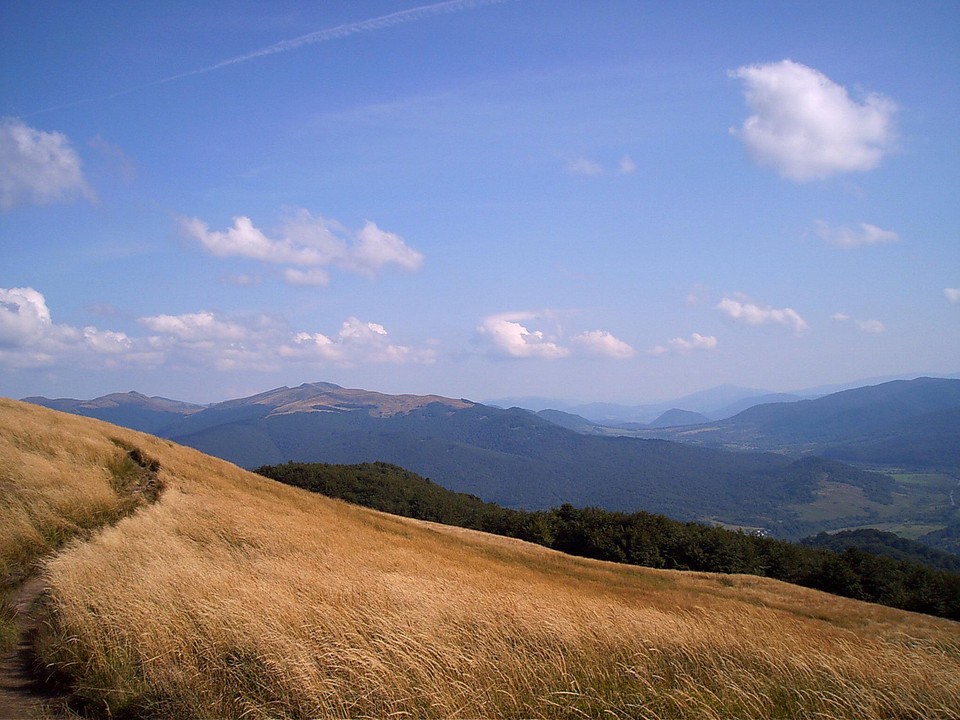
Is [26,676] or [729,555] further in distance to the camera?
[729,555]

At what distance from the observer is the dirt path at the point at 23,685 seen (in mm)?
6039

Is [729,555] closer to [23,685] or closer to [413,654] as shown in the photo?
[413,654]

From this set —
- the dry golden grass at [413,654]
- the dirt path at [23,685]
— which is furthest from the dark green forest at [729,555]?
the dirt path at [23,685]

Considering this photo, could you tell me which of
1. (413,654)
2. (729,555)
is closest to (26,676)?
(413,654)

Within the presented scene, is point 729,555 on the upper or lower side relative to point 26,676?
lower

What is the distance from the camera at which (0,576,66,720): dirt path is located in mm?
6039

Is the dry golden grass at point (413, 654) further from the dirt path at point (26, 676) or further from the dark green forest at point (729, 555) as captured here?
the dark green forest at point (729, 555)

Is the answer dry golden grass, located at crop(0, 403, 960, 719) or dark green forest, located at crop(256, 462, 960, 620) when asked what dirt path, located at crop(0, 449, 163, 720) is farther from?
dark green forest, located at crop(256, 462, 960, 620)

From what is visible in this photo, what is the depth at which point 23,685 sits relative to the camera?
659cm

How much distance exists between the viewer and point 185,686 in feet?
20.2

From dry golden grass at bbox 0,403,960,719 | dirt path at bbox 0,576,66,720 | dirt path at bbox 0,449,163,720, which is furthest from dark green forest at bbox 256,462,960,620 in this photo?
dirt path at bbox 0,576,66,720

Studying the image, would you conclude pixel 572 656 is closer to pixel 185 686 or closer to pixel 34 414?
pixel 185 686

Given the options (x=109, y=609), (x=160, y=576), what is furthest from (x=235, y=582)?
(x=109, y=609)

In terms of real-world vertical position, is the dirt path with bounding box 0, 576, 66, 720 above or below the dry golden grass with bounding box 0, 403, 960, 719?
below
